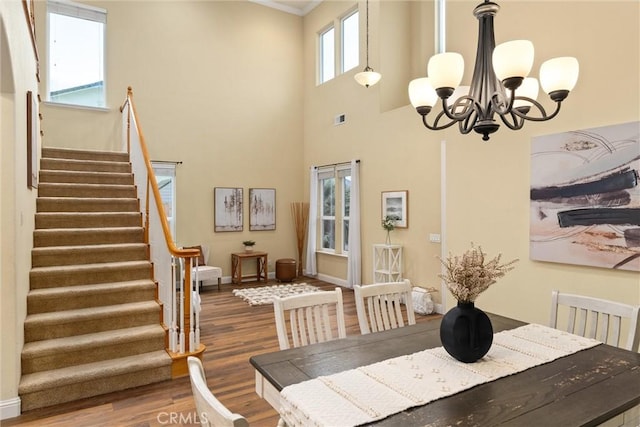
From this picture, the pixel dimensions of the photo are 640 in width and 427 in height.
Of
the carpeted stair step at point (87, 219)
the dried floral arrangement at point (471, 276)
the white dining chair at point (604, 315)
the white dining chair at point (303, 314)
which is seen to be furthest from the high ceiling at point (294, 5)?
the dried floral arrangement at point (471, 276)

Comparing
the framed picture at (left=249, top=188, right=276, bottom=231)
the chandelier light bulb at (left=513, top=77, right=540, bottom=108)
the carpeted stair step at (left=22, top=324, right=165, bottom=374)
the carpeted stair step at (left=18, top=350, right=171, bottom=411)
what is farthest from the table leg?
the chandelier light bulb at (left=513, top=77, right=540, bottom=108)

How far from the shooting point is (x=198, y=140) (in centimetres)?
750

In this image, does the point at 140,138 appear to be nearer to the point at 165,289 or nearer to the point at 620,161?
the point at 165,289

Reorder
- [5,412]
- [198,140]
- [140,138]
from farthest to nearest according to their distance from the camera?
[198,140] → [140,138] → [5,412]

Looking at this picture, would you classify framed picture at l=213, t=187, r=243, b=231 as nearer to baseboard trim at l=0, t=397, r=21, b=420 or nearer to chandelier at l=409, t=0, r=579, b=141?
baseboard trim at l=0, t=397, r=21, b=420

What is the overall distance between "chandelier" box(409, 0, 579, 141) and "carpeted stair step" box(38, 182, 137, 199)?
4.09m

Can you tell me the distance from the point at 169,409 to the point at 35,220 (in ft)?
9.23

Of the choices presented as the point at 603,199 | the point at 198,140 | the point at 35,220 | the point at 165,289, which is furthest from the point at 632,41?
the point at 198,140

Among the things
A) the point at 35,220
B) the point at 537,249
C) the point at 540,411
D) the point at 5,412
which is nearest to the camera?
the point at 540,411

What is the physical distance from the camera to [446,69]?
2109 millimetres

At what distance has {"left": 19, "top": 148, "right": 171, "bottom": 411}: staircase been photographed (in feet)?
10.2

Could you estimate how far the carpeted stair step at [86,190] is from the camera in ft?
15.3

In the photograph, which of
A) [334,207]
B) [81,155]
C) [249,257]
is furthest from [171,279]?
[334,207]

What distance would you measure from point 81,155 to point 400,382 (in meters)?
5.64
